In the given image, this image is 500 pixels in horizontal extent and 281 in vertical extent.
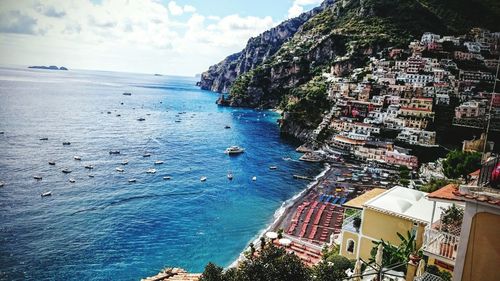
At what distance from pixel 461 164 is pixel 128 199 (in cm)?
4586

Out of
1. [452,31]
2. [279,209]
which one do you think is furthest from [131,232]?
[452,31]

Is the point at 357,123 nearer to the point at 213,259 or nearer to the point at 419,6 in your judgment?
the point at 213,259

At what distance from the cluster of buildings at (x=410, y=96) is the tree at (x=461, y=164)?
73.9 feet

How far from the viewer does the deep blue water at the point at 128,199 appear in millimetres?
34656

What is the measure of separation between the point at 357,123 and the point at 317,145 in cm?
1147

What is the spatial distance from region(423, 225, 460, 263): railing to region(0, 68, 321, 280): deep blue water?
2581 centimetres

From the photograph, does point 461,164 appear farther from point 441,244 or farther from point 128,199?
point 128,199

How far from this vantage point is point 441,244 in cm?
1159

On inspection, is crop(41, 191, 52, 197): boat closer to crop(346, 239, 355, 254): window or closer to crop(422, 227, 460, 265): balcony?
crop(346, 239, 355, 254): window

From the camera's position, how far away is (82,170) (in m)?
60.5

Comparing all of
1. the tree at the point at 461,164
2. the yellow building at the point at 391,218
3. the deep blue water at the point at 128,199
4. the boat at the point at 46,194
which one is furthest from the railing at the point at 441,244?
the boat at the point at 46,194

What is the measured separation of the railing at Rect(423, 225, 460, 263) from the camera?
37.1 feet

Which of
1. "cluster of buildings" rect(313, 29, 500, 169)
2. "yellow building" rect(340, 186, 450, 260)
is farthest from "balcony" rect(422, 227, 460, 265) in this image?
"cluster of buildings" rect(313, 29, 500, 169)

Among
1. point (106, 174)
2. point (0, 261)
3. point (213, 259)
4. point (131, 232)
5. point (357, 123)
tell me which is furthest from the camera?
point (357, 123)
